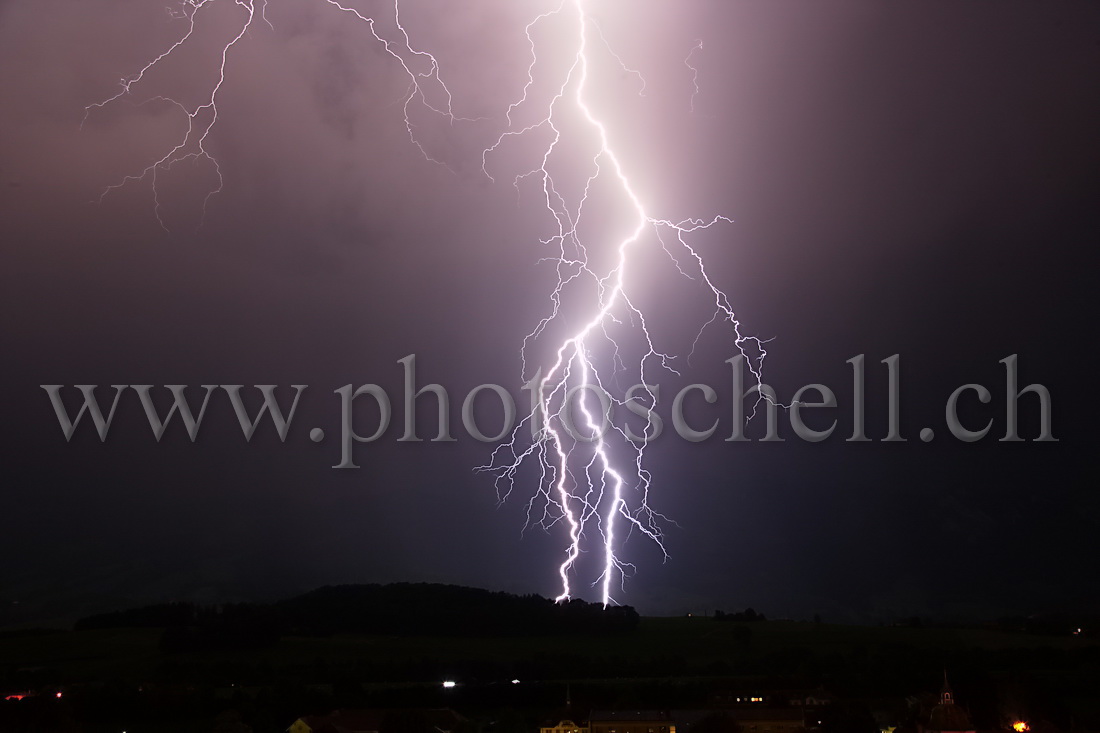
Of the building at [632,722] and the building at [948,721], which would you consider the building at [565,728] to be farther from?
the building at [948,721]

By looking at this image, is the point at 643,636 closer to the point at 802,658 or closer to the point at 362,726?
the point at 802,658

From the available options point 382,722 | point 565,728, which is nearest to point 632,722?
point 565,728

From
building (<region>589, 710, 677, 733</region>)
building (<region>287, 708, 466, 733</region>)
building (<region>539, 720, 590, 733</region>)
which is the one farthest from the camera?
building (<region>589, 710, 677, 733</region>)

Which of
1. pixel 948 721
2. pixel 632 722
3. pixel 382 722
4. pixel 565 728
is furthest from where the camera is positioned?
pixel 632 722

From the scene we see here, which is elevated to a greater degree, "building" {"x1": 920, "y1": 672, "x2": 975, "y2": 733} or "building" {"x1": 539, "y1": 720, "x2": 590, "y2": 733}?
"building" {"x1": 920, "y1": 672, "x2": 975, "y2": 733}

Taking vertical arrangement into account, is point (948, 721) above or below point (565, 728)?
above

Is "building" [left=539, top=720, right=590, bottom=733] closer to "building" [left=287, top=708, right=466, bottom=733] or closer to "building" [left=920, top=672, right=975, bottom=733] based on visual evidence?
"building" [left=287, top=708, right=466, bottom=733]

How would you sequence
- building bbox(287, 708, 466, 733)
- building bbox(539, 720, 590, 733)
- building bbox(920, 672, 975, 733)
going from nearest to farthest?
building bbox(920, 672, 975, 733)
building bbox(287, 708, 466, 733)
building bbox(539, 720, 590, 733)

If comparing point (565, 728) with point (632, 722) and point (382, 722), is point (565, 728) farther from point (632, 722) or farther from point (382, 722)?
point (382, 722)

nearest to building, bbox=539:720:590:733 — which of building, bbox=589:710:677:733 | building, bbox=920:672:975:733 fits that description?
building, bbox=589:710:677:733

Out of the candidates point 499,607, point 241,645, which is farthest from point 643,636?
point 241,645

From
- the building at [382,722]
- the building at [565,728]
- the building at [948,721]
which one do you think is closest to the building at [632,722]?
the building at [565,728]
